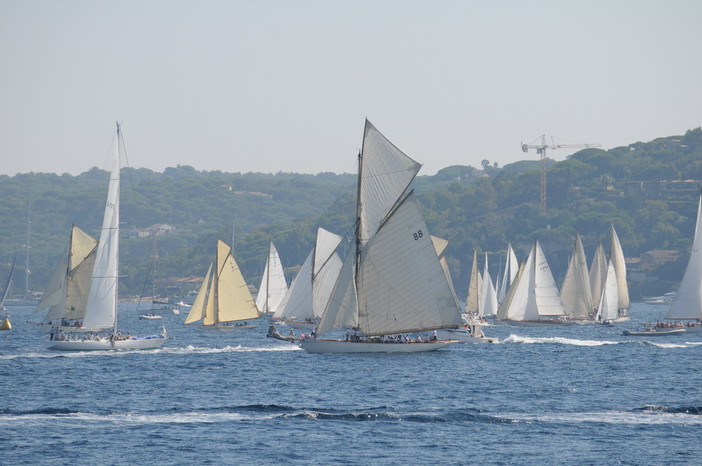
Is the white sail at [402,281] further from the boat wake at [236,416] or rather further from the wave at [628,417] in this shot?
the wave at [628,417]

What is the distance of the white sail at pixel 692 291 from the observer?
11095 cm

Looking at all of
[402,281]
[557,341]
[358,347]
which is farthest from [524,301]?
[402,281]

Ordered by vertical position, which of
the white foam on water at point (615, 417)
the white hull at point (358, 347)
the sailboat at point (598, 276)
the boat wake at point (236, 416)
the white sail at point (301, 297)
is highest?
the sailboat at point (598, 276)

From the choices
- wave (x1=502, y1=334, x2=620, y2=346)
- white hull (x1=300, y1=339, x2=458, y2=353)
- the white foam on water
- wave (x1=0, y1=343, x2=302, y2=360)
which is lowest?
the white foam on water

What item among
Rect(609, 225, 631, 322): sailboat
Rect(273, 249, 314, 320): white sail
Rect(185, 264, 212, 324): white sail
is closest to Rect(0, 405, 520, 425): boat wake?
Rect(273, 249, 314, 320): white sail

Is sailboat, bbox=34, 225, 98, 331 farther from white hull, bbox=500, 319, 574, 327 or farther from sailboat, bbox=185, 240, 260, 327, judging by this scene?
white hull, bbox=500, 319, 574, 327

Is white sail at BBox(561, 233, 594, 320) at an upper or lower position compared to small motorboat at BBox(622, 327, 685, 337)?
upper

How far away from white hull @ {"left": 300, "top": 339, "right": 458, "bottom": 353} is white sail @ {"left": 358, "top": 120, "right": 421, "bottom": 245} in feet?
24.4

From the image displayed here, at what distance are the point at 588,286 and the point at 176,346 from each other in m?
67.3

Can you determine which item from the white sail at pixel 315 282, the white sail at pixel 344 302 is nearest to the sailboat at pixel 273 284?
the white sail at pixel 315 282

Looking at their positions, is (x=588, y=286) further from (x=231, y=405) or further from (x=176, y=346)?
(x=231, y=405)

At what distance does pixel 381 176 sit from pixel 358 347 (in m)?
Result: 12.3

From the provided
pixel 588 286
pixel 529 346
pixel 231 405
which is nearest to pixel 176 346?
pixel 529 346

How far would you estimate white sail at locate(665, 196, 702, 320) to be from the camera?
11095 cm
